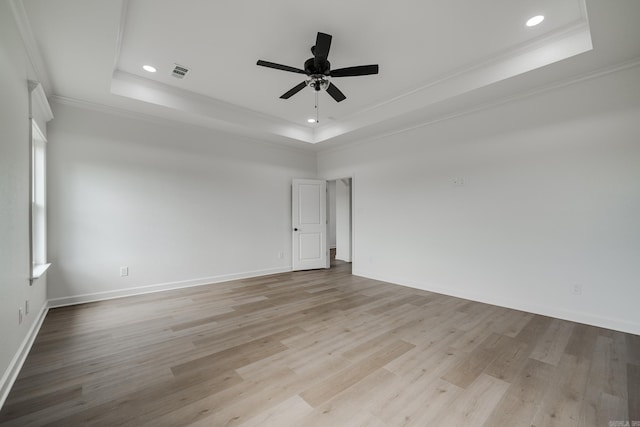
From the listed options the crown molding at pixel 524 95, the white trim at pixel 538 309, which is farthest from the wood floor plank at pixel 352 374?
the crown molding at pixel 524 95

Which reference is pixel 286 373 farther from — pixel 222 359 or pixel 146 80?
pixel 146 80

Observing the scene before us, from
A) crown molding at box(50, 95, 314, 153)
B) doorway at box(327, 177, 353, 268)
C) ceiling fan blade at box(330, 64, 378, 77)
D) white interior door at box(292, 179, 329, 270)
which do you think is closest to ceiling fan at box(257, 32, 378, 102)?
ceiling fan blade at box(330, 64, 378, 77)

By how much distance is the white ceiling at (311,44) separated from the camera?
7.65ft

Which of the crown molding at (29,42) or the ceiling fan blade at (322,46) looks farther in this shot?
the ceiling fan blade at (322,46)

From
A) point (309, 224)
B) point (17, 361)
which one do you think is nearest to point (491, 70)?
point (309, 224)

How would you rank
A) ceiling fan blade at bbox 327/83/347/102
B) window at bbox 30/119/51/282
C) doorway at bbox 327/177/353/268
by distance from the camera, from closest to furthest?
ceiling fan blade at bbox 327/83/347/102, window at bbox 30/119/51/282, doorway at bbox 327/177/353/268

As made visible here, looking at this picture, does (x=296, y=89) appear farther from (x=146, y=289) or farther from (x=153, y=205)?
(x=146, y=289)

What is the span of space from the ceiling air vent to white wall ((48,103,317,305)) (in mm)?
1225

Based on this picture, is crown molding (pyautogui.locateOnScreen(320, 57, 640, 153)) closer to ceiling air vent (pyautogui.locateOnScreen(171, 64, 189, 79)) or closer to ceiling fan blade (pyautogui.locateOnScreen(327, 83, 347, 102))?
ceiling fan blade (pyautogui.locateOnScreen(327, 83, 347, 102))

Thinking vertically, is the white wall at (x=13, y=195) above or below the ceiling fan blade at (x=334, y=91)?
below

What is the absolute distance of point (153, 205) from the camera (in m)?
4.32

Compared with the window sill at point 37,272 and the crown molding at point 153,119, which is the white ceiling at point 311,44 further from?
the window sill at point 37,272

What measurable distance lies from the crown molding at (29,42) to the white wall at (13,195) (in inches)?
3.4

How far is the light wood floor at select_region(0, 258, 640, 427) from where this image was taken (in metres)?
1.70
